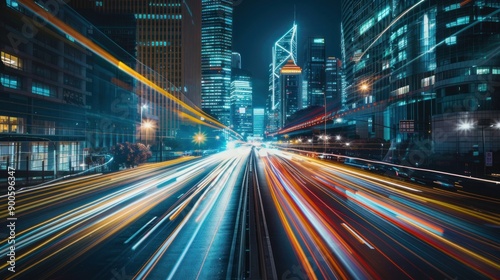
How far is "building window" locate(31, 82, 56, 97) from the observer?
3760 cm

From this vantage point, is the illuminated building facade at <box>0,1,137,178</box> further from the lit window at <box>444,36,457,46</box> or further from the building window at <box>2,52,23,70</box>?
the lit window at <box>444,36,457,46</box>

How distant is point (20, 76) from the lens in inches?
1391

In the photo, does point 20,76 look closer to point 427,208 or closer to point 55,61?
point 55,61

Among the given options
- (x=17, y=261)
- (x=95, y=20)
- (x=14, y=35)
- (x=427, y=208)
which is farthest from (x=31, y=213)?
(x=95, y=20)

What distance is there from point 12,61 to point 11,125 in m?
8.22

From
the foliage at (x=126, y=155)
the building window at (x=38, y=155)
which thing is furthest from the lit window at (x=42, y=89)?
the foliage at (x=126, y=155)

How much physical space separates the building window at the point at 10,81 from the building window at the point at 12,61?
4.40ft

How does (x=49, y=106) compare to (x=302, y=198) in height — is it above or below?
above

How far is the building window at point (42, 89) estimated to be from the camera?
37.6m

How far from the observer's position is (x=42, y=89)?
3900cm

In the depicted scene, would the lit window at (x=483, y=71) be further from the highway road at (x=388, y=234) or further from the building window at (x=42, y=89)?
the building window at (x=42, y=89)

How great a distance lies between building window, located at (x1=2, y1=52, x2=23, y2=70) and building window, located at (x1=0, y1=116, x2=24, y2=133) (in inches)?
252

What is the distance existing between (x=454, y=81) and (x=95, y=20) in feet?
315

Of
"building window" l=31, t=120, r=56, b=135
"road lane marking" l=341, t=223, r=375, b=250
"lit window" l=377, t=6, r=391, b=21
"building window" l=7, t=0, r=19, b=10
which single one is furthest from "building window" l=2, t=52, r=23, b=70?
"lit window" l=377, t=6, r=391, b=21
